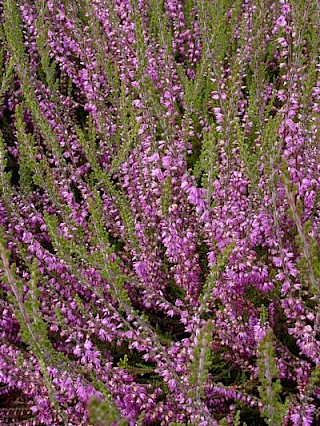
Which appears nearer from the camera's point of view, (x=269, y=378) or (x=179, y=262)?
(x=269, y=378)

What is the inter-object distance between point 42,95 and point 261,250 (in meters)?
1.86

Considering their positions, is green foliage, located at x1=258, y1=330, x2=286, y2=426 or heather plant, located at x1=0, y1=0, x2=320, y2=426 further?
heather plant, located at x1=0, y1=0, x2=320, y2=426

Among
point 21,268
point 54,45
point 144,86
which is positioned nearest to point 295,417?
point 144,86

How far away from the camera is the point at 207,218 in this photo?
7.80 feet

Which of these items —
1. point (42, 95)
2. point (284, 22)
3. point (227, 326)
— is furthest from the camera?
point (42, 95)

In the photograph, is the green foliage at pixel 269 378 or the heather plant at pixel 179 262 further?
the heather plant at pixel 179 262

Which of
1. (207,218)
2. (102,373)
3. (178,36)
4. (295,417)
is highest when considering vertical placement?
(178,36)

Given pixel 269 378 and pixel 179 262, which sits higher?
pixel 179 262

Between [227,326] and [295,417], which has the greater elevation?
[227,326]

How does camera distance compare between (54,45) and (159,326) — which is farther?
(54,45)

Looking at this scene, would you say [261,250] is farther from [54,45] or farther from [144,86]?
[54,45]

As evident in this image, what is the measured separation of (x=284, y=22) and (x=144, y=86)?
686 millimetres

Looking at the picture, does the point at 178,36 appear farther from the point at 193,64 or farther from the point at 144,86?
the point at 144,86

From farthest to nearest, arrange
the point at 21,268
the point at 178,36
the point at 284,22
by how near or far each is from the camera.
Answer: the point at 178,36 → the point at 21,268 → the point at 284,22
